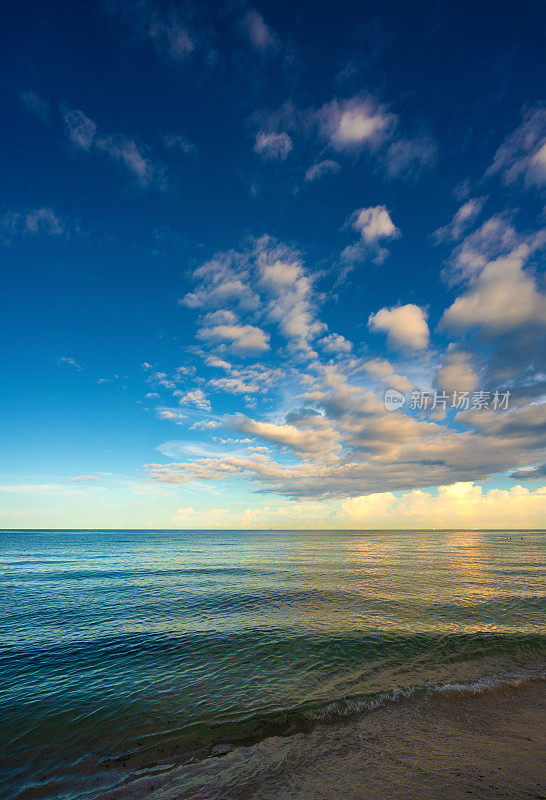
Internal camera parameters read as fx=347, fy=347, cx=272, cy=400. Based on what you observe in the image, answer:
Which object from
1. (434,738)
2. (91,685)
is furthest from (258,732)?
(91,685)

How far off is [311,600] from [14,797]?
80.7 feet

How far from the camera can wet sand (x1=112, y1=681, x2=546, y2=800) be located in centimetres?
834

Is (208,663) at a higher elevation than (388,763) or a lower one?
lower

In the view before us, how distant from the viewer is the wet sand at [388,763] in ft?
27.4

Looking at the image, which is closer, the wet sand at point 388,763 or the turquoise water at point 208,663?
the wet sand at point 388,763

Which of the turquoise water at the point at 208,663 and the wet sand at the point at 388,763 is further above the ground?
the wet sand at the point at 388,763

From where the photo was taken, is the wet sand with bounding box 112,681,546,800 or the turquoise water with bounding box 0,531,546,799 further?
the turquoise water with bounding box 0,531,546,799

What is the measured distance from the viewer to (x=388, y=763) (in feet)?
30.9

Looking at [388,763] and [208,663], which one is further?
[208,663]

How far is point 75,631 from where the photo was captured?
23062 millimetres

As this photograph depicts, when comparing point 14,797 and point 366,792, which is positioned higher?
point 366,792

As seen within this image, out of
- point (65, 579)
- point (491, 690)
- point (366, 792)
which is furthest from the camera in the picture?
point (65, 579)

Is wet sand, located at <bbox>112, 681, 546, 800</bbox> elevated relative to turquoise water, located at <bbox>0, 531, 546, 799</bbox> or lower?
elevated

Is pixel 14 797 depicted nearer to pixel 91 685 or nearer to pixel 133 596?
pixel 91 685
